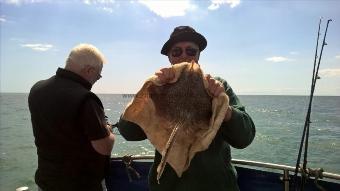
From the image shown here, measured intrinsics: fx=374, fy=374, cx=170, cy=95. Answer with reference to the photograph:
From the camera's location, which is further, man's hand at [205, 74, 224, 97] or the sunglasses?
the sunglasses

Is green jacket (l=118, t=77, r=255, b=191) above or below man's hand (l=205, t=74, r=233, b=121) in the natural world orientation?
below

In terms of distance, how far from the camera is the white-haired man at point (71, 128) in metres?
3.50

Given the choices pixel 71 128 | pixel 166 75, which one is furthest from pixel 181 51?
pixel 71 128

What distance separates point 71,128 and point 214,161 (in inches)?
57.1

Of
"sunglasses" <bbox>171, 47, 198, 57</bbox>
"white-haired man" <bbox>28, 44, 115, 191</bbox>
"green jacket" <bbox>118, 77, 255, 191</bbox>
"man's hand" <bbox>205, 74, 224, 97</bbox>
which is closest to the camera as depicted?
"man's hand" <bbox>205, 74, 224, 97</bbox>

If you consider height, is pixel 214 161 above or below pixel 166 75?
below

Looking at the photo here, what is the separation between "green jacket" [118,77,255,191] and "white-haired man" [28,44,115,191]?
70 centimetres

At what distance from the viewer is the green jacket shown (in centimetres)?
274

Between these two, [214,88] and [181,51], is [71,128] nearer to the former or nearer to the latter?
[181,51]

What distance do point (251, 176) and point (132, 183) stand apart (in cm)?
181

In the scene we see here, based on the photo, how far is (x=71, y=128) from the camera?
139 inches

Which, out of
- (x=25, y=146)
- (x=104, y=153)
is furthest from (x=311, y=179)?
(x=25, y=146)

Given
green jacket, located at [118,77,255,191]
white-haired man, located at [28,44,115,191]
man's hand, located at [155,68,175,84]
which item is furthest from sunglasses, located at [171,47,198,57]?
white-haired man, located at [28,44,115,191]

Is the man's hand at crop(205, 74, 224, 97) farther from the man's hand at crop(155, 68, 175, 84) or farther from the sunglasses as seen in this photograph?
the sunglasses
